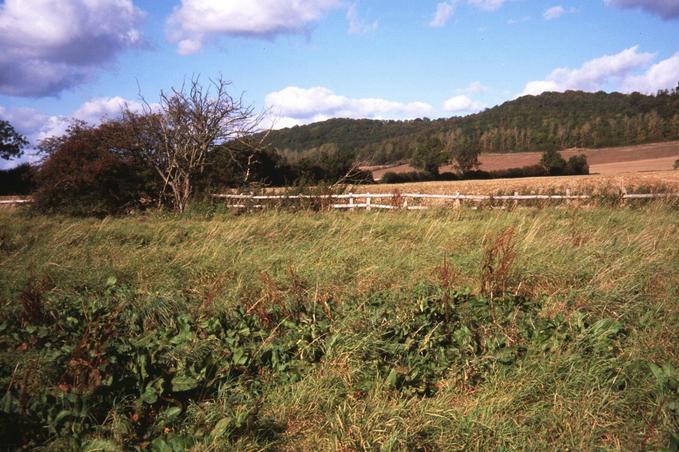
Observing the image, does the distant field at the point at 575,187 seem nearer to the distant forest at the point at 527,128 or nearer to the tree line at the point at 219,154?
the tree line at the point at 219,154

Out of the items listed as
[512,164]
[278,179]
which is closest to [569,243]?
[278,179]

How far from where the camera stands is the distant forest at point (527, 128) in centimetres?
8200

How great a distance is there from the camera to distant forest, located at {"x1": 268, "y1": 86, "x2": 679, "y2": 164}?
82000mm

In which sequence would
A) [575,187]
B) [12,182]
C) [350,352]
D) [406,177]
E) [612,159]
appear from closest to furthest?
[350,352] < [575,187] < [12,182] < [406,177] < [612,159]

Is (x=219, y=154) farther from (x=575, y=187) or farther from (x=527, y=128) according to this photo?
(x=527, y=128)

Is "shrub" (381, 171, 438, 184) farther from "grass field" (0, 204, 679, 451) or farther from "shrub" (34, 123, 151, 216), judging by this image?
"grass field" (0, 204, 679, 451)

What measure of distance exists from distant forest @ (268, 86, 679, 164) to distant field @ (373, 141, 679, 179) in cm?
398

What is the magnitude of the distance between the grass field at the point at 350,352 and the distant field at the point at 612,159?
Result: 57.3 meters

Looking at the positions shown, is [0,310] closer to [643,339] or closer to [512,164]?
[643,339]

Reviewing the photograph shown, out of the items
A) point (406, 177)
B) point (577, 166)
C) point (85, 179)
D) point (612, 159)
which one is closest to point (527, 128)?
point (612, 159)

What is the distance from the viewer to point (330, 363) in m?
3.47

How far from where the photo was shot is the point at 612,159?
6856 centimetres

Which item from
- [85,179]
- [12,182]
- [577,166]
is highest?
[12,182]

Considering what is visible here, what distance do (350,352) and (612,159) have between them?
77479mm
